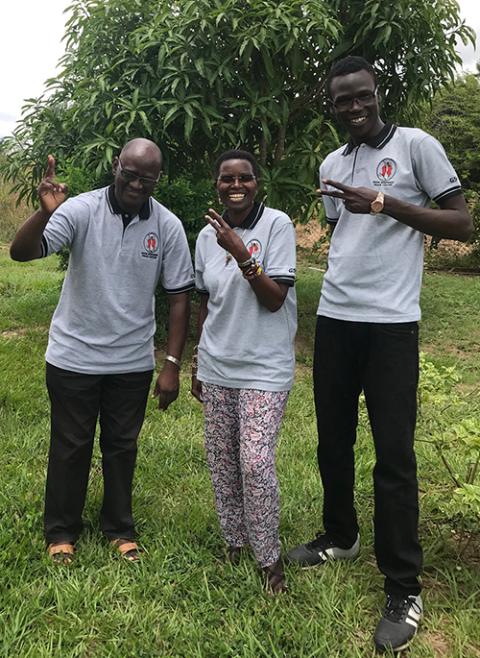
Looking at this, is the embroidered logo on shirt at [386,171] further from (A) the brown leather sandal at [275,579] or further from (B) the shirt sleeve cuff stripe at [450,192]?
(A) the brown leather sandal at [275,579]

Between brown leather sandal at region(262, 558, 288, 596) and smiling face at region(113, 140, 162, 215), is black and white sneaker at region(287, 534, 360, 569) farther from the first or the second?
smiling face at region(113, 140, 162, 215)

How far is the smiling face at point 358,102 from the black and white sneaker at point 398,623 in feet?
5.44

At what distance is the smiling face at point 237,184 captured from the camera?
7.66 feet

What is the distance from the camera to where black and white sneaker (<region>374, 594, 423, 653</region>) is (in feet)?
6.93

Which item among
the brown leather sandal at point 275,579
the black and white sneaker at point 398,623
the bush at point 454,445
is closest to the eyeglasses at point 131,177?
the bush at point 454,445

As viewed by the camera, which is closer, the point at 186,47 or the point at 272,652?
the point at 272,652

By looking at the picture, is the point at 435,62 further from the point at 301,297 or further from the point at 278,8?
the point at 301,297

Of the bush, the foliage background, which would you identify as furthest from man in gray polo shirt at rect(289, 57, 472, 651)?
the foliage background

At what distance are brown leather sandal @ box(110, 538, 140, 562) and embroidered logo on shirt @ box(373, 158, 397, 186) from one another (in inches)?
71.0

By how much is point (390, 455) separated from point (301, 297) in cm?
654

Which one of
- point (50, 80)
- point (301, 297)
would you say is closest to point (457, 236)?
point (50, 80)

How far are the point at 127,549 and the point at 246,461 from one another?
2.48ft

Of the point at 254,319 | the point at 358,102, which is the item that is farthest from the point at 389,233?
the point at 254,319

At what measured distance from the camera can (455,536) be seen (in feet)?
9.42
